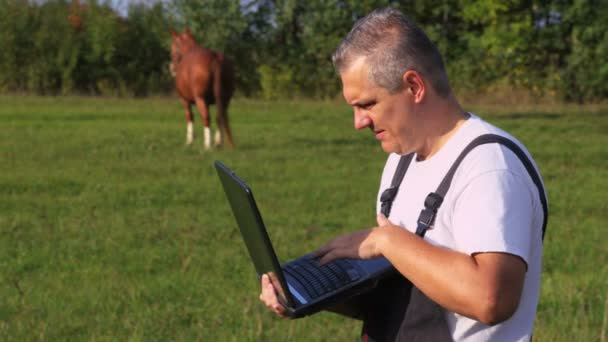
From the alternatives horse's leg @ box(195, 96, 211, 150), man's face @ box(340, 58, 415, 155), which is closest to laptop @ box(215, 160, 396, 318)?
man's face @ box(340, 58, 415, 155)

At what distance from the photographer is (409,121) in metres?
2.33

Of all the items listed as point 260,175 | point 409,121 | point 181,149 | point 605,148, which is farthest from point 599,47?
point 409,121

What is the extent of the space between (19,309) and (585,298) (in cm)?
333

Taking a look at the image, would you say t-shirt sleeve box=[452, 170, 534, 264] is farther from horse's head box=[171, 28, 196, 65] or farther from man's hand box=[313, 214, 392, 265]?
horse's head box=[171, 28, 196, 65]

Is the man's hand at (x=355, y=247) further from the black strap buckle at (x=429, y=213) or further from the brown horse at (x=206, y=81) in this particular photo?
the brown horse at (x=206, y=81)

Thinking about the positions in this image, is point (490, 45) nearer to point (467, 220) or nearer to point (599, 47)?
point (599, 47)

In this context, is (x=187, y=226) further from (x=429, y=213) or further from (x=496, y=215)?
(x=496, y=215)

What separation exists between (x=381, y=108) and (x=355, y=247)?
0.34m

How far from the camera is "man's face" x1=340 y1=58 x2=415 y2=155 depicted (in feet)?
7.54

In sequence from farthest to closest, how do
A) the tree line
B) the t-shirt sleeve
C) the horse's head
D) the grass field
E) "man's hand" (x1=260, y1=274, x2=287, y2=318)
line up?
1. the tree line
2. the horse's head
3. the grass field
4. "man's hand" (x1=260, y1=274, x2=287, y2=318)
5. the t-shirt sleeve

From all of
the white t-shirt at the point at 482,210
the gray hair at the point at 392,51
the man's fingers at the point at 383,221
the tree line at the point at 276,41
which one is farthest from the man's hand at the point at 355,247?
the tree line at the point at 276,41

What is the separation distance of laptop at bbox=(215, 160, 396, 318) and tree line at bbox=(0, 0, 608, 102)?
96.2 ft

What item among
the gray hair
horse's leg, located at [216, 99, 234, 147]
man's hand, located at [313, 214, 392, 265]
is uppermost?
the gray hair

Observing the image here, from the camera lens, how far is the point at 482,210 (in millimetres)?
2100
